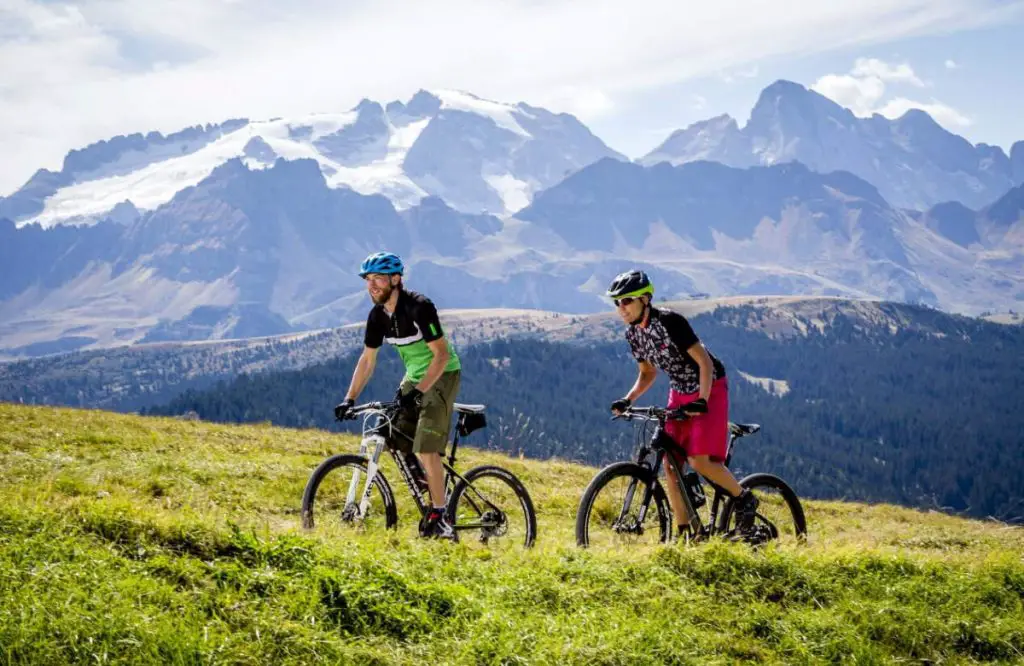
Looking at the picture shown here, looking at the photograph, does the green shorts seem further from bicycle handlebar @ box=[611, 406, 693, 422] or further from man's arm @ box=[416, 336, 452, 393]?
bicycle handlebar @ box=[611, 406, 693, 422]

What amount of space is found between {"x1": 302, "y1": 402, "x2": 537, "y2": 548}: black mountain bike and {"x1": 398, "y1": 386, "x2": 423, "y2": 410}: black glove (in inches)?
4.1

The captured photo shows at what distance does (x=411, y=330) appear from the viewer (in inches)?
441

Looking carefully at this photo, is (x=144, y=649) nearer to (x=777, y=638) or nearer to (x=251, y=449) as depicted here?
(x=777, y=638)

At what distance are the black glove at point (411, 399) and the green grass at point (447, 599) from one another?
1.95 metres

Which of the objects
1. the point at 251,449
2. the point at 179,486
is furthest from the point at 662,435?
the point at 251,449

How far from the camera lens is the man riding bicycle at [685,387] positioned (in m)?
11.2

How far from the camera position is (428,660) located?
21.1ft

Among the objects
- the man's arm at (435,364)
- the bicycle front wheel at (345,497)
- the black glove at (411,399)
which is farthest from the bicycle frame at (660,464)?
the bicycle front wheel at (345,497)

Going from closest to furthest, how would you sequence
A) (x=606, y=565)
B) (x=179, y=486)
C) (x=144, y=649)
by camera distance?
(x=144, y=649) → (x=606, y=565) → (x=179, y=486)

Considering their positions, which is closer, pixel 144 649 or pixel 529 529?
pixel 144 649

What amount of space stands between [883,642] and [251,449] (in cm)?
1566

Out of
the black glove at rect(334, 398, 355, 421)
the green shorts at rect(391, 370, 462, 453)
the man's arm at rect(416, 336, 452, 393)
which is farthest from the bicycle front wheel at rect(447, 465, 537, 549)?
the black glove at rect(334, 398, 355, 421)

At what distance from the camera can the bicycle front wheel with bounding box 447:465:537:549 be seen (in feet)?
38.5

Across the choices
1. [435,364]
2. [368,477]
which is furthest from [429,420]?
[368,477]
